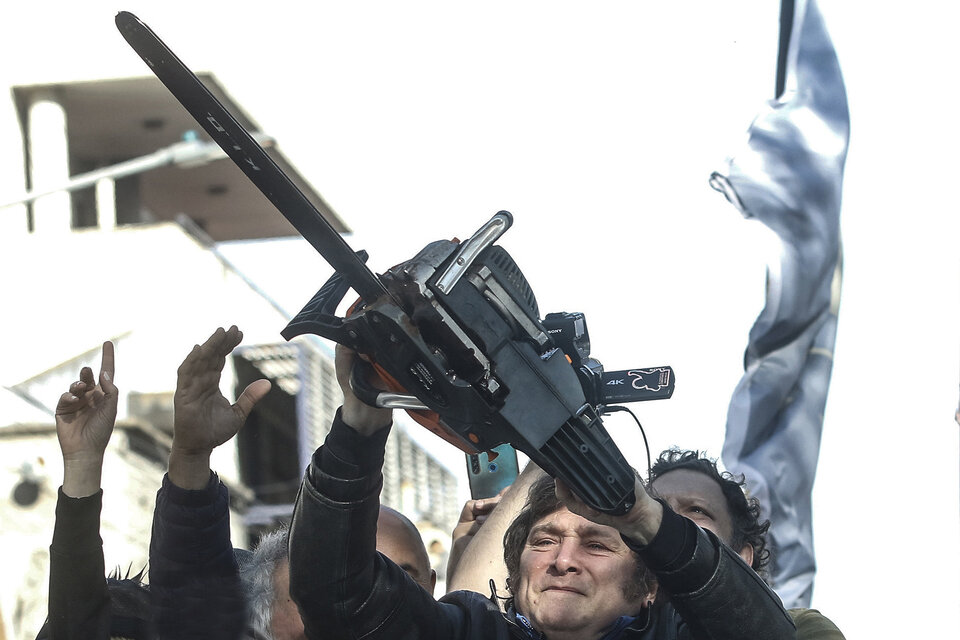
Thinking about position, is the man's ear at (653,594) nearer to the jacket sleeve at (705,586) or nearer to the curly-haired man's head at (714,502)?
the curly-haired man's head at (714,502)

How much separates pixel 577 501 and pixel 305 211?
0.76 m

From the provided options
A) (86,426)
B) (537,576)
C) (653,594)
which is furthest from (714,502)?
(86,426)

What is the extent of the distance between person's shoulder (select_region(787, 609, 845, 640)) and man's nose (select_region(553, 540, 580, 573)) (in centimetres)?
51

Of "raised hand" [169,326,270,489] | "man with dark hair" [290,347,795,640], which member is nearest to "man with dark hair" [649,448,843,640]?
"man with dark hair" [290,347,795,640]

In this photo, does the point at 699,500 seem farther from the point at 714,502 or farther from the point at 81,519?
the point at 81,519

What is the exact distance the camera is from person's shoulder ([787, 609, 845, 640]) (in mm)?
3383

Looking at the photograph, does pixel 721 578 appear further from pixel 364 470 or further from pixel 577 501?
pixel 364 470

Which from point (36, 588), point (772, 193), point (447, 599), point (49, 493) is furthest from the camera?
point (49, 493)

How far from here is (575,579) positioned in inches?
133

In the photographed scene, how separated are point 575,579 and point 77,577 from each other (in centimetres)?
104

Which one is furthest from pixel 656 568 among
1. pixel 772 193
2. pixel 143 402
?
pixel 143 402

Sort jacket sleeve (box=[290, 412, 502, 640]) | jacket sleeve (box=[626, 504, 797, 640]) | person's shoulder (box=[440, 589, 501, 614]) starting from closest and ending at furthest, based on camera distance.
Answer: jacket sleeve (box=[626, 504, 797, 640])
jacket sleeve (box=[290, 412, 502, 640])
person's shoulder (box=[440, 589, 501, 614])

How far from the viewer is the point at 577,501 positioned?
9.89 ft

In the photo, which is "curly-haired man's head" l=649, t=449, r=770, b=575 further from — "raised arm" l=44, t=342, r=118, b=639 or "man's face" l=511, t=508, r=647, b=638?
"raised arm" l=44, t=342, r=118, b=639
